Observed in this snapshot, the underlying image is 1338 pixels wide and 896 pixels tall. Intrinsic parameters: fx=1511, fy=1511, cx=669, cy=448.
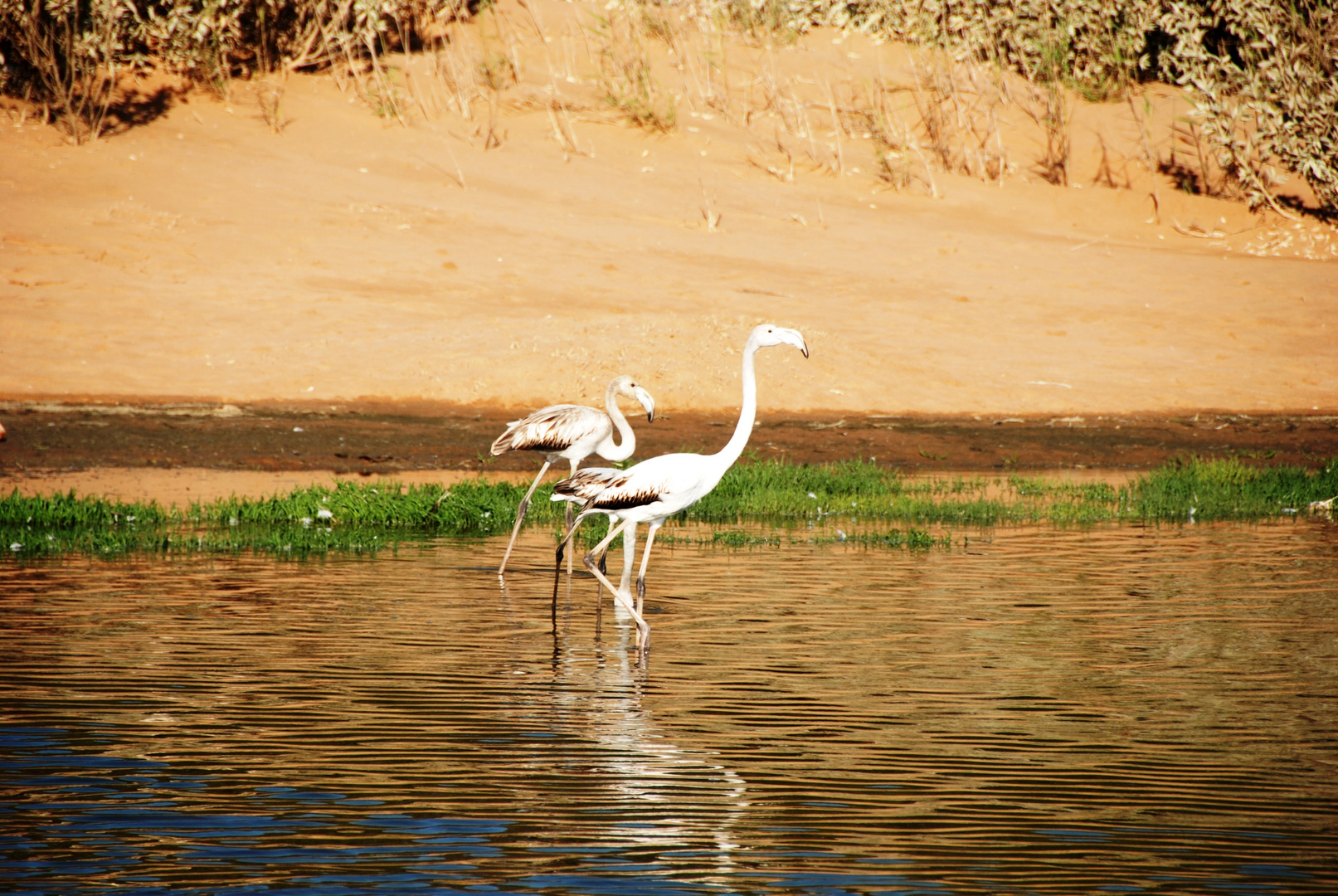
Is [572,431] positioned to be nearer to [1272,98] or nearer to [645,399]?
[645,399]

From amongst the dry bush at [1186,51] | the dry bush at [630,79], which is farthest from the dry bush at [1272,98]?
the dry bush at [630,79]

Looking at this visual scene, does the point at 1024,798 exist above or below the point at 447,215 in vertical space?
below

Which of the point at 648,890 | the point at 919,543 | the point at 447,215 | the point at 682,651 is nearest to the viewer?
the point at 648,890

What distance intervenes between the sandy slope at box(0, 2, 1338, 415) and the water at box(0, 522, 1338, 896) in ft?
30.0

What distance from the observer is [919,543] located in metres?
11.2

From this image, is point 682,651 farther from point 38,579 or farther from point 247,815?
point 38,579

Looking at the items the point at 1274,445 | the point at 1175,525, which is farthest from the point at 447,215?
the point at 1175,525

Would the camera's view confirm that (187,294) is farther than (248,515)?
Yes

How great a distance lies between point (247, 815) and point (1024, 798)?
103 inches

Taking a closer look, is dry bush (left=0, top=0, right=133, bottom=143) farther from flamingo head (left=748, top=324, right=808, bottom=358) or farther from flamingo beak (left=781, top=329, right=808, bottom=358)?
flamingo beak (left=781, top=329, right=808, bottom=358)

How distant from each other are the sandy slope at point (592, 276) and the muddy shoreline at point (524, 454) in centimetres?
86

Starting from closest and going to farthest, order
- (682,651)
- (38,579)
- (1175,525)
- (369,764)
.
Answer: (369,764) < (682,651) < (38,579) < (1175,525)

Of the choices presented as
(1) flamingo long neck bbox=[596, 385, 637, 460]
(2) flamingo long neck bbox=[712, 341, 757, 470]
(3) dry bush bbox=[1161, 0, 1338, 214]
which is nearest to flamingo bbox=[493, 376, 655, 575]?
(1) flamingo long neck bbox=[596, 385, 637, 460]

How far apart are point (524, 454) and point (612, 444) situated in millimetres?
5149
